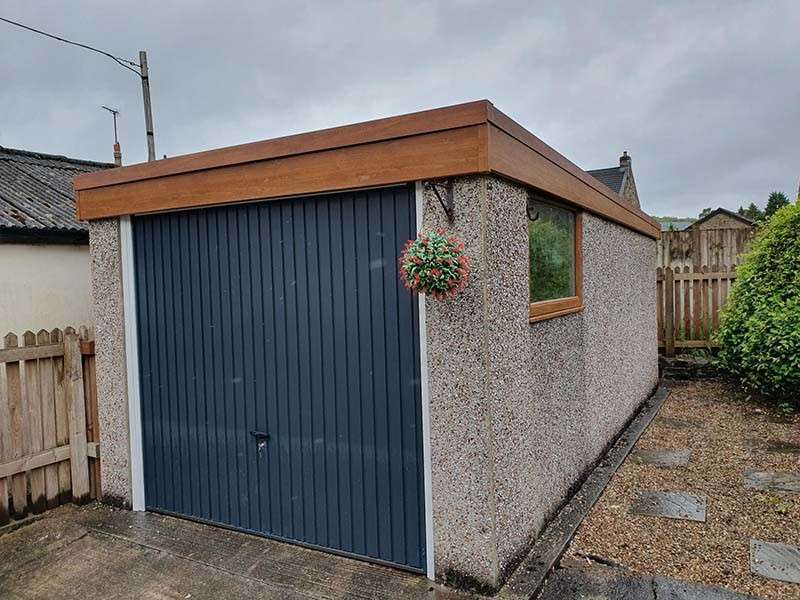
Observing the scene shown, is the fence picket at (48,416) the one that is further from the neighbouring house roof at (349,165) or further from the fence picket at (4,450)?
the neighbouring house roof at (349,165)

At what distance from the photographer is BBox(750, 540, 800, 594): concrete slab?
274cm

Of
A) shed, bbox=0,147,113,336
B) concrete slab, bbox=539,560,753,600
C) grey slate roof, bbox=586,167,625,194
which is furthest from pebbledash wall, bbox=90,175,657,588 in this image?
grey slate roof, bbox=586,167,625,194

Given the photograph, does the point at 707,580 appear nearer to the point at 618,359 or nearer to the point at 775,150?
the point at 618,359

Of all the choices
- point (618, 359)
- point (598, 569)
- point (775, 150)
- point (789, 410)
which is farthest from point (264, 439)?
point (775, 150)

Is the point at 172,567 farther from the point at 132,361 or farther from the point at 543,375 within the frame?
the point at 543,375

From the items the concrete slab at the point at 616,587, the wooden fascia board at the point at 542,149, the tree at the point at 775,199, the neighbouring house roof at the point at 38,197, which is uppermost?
the tree at the point at 775,199

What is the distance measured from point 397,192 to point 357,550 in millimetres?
1970

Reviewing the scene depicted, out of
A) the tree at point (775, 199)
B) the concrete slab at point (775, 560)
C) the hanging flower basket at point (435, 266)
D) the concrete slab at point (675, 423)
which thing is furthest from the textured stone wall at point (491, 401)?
the tree at point (775, 199)

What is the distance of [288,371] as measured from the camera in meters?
3.22

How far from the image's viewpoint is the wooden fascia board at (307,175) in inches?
100.0

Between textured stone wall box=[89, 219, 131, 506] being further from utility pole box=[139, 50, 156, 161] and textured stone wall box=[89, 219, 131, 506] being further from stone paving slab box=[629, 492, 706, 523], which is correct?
utility pole box=[139, 50, 156, 161]

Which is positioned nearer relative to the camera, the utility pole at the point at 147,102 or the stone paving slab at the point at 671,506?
the stone paving slab at the point at 671,506

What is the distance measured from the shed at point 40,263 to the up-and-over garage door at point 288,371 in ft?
9.66

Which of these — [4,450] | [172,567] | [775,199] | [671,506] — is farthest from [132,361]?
[775,199]
